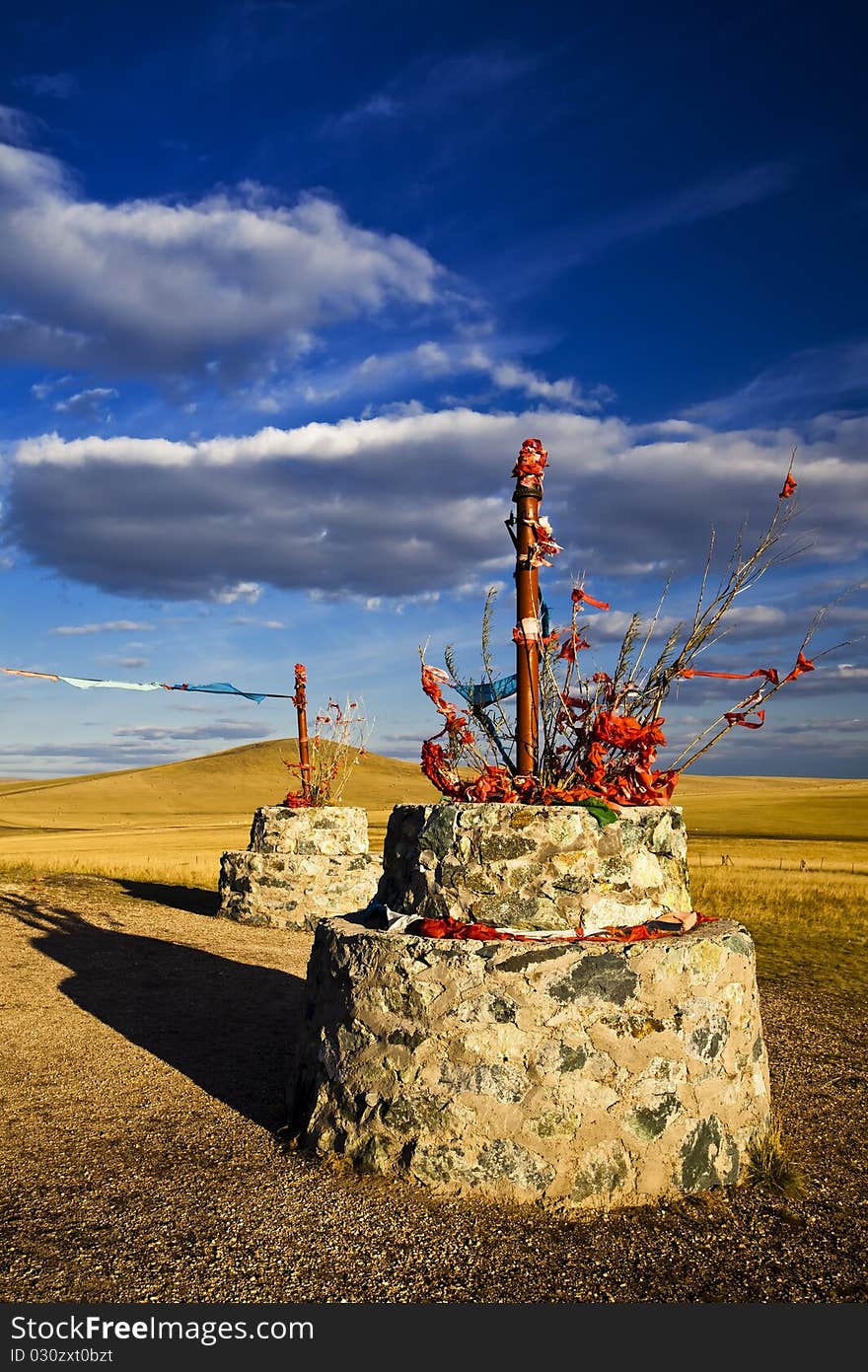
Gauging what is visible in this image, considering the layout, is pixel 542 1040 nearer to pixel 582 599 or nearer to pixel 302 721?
pixel 582 599

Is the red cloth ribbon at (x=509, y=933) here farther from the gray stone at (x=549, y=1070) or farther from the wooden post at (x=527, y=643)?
the wooden post at (x=527, y=643)

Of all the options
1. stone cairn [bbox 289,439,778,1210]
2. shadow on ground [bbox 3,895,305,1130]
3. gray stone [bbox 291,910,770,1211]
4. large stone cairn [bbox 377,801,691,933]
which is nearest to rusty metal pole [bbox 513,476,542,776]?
stone cairn [bbox 289,439,778,1210]

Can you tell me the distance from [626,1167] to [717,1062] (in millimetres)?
764

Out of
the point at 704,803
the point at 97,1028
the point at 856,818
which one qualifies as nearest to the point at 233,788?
the point at 704,803

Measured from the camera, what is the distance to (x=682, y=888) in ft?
18.7

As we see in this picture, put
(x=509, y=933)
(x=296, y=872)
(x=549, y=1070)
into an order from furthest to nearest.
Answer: (x=296, y=872) < (x=509, y=933) < (x=549, y=1070)

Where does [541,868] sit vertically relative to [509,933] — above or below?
above

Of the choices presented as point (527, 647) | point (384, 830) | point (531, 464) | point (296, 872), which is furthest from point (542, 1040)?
point (384, 830)

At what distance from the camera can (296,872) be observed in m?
13.8

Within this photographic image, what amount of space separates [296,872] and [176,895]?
13.4 feet

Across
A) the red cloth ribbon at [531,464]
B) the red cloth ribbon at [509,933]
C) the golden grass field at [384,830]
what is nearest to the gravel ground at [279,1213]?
the red cloth ribbon at [509,933]

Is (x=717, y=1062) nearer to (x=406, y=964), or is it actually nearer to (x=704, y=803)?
(x=406, y=964)

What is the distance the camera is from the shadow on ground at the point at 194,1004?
22.0 feet

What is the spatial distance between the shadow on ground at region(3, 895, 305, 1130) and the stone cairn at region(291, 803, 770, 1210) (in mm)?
1123
